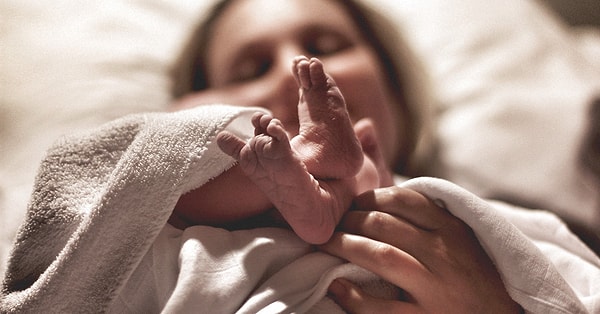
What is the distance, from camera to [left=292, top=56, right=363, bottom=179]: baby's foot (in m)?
0.54

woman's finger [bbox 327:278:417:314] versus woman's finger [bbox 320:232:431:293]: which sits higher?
woman's finger [bbox 320:232:431:293]

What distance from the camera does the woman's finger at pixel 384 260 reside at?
517 millimetres

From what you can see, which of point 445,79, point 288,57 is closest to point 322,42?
point 288,57

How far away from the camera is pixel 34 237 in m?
0.53

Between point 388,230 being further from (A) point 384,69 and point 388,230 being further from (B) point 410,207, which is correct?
(A) point 384,69

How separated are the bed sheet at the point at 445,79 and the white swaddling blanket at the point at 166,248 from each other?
0.41 m

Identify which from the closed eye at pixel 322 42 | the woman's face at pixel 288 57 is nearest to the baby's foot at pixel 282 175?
the woman's face at pixel 288 57

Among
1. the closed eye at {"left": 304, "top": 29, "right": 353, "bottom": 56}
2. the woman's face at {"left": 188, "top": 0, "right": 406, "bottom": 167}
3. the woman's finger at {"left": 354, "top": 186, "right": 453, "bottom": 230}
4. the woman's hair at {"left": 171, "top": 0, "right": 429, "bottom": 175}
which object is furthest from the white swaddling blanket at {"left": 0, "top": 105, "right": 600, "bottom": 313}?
the woman's hair at {"left": 171, "top": 0, "right": 429, "bottom": 175}

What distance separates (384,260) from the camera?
516mm

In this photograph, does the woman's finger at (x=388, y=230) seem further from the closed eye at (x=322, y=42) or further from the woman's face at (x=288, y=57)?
the closed eye at (x=322, y=42)

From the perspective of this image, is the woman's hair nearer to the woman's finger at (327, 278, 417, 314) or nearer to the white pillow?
the white pillow

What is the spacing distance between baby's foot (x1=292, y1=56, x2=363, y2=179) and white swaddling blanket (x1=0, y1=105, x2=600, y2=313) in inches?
2.8

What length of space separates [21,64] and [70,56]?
0.32 ft

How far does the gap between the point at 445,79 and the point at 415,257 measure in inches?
32.5
